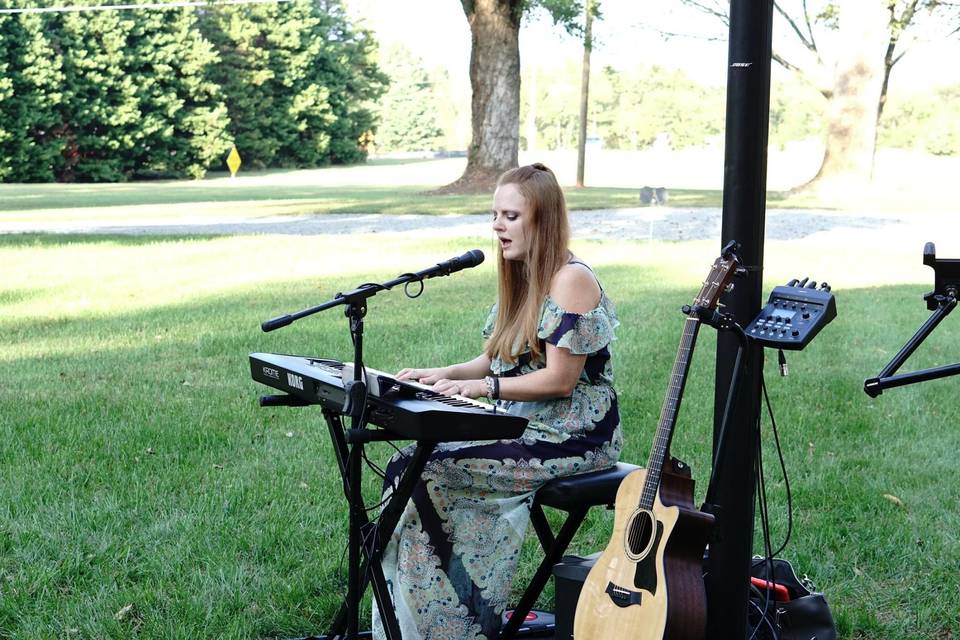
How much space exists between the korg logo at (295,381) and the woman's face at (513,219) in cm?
83

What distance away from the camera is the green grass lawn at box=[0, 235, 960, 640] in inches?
157

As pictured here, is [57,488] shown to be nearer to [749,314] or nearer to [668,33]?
[749,314]

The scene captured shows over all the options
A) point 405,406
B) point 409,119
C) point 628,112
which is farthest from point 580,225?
point 409,119

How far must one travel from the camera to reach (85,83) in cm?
4866

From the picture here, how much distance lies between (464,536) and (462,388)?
0.47 metres

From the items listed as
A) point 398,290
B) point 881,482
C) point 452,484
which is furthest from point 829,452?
point 398,290

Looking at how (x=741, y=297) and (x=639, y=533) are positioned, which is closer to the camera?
(x=639, y=533)

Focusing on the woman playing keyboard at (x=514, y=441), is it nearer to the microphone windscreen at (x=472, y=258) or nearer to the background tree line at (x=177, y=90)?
the microphone windscreen at (x=472, y=258)

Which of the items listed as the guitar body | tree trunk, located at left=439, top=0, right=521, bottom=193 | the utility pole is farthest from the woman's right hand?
the utility pole

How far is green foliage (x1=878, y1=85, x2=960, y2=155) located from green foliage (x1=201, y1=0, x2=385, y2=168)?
96.7ft

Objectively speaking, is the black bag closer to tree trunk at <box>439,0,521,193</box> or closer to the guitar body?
the guitar body

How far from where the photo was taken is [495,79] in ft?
88.3

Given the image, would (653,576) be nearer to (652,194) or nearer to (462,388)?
(462,388)

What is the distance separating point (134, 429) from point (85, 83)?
46.9m
